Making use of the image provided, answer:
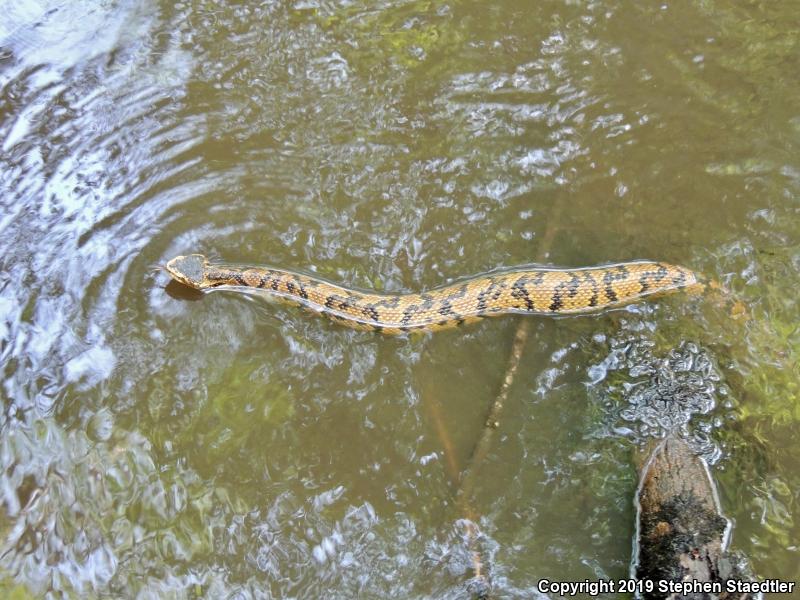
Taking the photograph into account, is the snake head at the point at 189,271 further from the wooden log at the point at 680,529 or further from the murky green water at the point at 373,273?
the wooden log at the point at 680,529

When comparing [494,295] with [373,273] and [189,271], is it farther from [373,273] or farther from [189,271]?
[189,271]

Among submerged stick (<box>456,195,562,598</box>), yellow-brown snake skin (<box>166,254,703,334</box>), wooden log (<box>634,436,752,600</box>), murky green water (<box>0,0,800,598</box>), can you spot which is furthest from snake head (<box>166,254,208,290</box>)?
wooden log (<box>634,436,752,600</box>)

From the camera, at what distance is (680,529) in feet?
13.7

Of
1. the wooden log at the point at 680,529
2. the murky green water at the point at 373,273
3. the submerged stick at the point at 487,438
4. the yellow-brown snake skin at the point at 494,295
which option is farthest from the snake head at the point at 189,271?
the wooden log at the point at 680,529

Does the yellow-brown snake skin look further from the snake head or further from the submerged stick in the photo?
the submerged stick

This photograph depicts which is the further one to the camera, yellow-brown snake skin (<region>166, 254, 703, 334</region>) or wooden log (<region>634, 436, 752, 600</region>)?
yellow-brown snake skin (<region>166, 254, 703, 334</region>)

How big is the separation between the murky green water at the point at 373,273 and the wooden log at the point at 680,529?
0.28 metres

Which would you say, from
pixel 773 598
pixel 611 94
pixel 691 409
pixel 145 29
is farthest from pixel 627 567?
pixel 145 29

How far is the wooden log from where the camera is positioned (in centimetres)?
391

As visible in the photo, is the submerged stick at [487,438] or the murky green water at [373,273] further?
the murky green water at [373,273]

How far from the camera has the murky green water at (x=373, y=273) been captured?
5172 millimetres

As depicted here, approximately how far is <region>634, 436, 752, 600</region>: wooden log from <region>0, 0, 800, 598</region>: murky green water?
284 mm

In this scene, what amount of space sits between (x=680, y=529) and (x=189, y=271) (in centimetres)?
497

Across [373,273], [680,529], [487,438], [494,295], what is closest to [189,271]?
[373,273]
